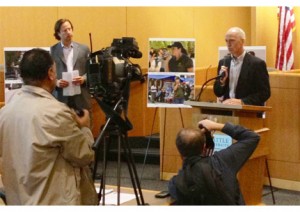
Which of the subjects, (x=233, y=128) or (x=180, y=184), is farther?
(x=233, y=128)

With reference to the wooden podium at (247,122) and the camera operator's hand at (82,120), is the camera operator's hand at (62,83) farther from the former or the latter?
the camera operator's hand at (82,120)

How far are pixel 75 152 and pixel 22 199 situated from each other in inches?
13.1

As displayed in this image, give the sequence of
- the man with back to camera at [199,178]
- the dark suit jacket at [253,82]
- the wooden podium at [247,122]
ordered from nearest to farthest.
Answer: the man with back to camera at [199,178] → the wooden podium at [247,122] → the dark suit jacket at [253,82]

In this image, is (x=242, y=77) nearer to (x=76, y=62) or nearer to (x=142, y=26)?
(x=76, y=62)

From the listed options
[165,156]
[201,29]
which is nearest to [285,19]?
[201,29]

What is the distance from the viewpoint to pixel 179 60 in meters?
5.79

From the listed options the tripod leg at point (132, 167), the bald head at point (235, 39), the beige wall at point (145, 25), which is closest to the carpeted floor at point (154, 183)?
the bald head at point (235, 39)

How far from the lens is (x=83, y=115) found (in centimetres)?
311

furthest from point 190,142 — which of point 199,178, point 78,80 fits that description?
point 78,80

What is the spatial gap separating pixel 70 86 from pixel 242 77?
1498 millimetres

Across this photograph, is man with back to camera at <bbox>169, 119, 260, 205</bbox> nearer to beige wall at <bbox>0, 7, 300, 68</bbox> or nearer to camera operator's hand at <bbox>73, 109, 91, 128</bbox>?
camera operator's hand at <bbox>73, 109, 91, 128</bbox>

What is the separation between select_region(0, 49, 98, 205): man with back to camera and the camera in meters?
2.88

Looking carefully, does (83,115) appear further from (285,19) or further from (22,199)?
(285,19)

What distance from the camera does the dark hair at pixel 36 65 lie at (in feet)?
9.69
